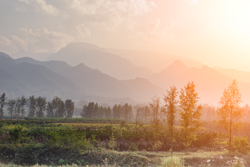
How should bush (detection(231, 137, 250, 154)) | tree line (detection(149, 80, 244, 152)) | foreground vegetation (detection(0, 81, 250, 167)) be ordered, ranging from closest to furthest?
1. foreground vegetation (detection(0, 81, 250, 167))
2. tree line (detection(149, 80, 244, 152))
3. bush (detection(231, 137, 250, 154))

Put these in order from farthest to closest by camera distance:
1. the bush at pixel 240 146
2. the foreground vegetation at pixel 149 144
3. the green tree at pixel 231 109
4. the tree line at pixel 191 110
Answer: the green tree at pixel 231 109, the bush at pixel 240 146, the tree line at pixel 191 110, the foreground vegetation at pixel 149 144

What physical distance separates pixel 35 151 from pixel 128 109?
96192 millimetres

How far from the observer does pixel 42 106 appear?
95.6 meters

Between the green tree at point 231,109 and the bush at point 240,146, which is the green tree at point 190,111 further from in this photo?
the bush at point 240,146

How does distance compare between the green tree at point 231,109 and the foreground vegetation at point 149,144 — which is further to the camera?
the green tree at point 231,109

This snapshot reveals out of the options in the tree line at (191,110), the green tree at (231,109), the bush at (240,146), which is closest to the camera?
the tree line at (191,110)

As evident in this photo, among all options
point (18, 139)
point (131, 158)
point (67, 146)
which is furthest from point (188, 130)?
point (18, 139)

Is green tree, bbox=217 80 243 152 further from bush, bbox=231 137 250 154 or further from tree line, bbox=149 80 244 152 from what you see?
bush, bbox=231 137 250 154

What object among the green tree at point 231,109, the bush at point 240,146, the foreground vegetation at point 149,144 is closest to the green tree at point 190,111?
the foreground vegetation at point 149,144

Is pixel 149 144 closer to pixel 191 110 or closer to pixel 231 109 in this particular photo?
pixel 191 110

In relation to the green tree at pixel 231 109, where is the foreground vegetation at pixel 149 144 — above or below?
below

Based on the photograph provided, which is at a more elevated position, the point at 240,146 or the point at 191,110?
the point at 191,110

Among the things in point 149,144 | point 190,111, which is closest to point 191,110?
point 190,111

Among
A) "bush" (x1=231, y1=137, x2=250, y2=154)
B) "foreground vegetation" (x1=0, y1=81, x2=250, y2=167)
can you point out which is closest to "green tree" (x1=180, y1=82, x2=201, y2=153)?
"foreground vegetation" (x1=0, y1=81, x2=250, y2=167)
